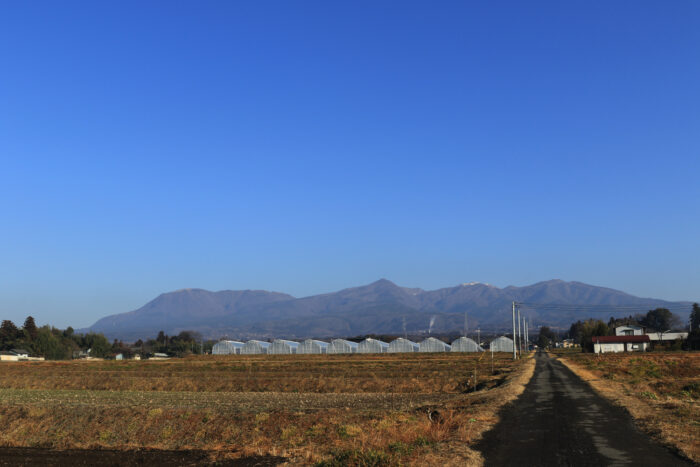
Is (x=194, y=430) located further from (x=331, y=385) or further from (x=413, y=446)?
(x=331, y=385)

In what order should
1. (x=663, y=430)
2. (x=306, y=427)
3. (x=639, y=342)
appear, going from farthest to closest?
1. (x=639, y=342)
2. (x=306, y=427)
3. (x=663, y=430)

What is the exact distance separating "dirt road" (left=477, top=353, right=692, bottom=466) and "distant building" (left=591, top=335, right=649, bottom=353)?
4514 inches

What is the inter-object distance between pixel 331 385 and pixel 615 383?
2343cm

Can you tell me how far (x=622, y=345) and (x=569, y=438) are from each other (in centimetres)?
12939

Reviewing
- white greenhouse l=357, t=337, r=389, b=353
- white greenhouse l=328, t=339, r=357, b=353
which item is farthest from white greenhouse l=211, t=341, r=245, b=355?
white greenhouse l=357, t=337, r=389, b=353

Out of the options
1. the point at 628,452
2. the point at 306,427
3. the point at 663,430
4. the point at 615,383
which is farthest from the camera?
the point at 615,383

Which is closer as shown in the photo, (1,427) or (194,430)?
(194,430)

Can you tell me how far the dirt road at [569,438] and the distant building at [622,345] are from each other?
114656 mm

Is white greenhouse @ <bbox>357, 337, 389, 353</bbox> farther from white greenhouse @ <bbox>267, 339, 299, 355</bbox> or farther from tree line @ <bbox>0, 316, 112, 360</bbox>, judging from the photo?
tree line @ <bbox>0, 316, 112, 360</bbox>

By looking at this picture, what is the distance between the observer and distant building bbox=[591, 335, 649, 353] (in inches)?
5332

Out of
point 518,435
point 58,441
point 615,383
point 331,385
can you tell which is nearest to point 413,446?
point 518,435

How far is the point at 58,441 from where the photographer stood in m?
26.2

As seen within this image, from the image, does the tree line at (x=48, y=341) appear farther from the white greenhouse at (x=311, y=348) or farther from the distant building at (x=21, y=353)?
the white greenhouse at (x=311, y=348)

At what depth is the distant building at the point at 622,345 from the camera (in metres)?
135
